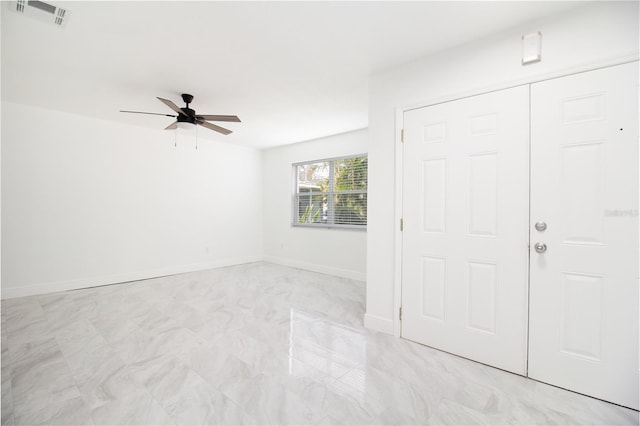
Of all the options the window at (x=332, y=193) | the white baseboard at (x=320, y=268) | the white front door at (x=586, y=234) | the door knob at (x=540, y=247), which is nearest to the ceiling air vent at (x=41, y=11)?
the white front door at (x=586, y=234)

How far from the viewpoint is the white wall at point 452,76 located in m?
1.75

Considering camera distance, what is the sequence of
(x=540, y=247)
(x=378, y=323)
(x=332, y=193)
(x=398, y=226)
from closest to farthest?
(x=540, y=247) < (x=398, y=226) < (x=378, y=323) < (x=332, y=193)

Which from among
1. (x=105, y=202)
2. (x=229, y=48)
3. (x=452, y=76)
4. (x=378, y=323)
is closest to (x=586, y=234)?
(x=452, y=76)

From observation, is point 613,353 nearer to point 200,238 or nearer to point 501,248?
point 501,248

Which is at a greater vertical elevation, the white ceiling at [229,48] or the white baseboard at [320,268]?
the white ceiling at [229,48]

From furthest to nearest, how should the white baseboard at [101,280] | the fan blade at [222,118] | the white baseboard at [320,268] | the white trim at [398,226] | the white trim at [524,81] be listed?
the white baseboard at [320,268] < the white baseboard at [101,280] < the fan blade at [222,118] < the white trim at [398,226] < the white trim at [524,81]

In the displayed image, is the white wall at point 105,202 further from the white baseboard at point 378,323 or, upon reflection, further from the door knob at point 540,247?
the door knob at point 540,247

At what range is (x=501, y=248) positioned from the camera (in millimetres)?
2080

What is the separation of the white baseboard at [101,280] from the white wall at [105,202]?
0.04ft

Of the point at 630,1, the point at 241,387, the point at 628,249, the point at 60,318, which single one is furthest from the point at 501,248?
the point at 60,318

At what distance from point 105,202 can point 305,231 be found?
10.9ft

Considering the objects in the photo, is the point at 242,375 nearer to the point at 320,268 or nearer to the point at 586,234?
the point at 586,234

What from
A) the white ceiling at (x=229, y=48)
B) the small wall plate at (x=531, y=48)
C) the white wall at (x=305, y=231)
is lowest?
the white wall at (x=305, y=231)

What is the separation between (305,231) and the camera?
5574 millimetres
